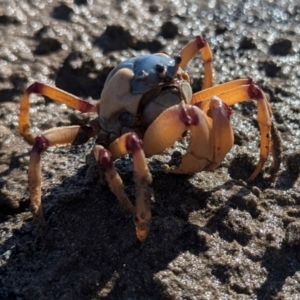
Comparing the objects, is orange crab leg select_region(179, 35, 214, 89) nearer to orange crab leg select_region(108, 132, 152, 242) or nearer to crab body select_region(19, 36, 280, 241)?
crab body select_region(19, 36, 280, 241)

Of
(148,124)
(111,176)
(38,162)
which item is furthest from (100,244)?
(148,124)

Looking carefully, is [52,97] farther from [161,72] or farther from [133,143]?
[133,143]

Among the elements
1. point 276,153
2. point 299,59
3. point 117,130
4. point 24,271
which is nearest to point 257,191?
point 276,153

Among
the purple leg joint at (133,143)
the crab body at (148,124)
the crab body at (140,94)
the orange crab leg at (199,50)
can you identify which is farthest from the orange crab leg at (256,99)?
the orange crab leg at (199,50)

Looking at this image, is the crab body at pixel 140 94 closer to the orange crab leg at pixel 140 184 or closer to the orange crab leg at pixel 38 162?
the orange crab leg at pixel 38 162

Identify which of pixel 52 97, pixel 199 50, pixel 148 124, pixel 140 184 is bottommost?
pixel 140 184

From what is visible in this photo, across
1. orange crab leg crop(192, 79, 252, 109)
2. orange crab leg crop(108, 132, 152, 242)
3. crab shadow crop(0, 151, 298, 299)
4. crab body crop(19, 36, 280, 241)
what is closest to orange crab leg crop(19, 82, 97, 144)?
crab body crop(19, 36, 280, 241)
